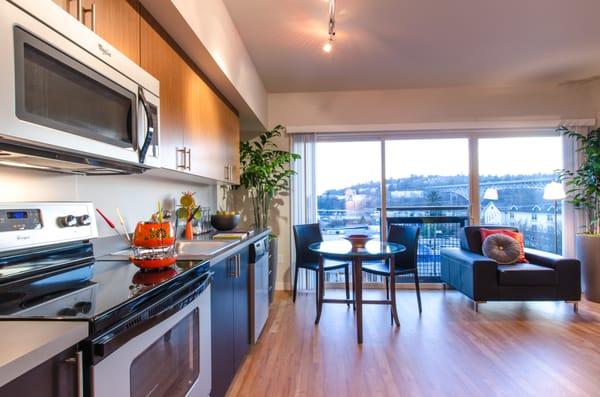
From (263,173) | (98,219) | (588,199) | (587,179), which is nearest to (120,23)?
(98,219)

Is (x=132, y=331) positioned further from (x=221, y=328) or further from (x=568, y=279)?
(x=568, y=279)

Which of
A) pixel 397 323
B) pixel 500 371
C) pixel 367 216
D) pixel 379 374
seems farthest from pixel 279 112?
pixel 500 371

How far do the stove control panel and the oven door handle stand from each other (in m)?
0.55

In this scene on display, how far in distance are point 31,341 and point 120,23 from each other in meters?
1.24

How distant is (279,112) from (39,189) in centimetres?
316

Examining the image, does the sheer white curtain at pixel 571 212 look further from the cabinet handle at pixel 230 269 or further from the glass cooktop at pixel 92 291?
the glass cooktop at pixel 92 291

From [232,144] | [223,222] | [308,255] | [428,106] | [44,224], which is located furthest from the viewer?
[428,106]

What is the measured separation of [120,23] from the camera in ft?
4.37

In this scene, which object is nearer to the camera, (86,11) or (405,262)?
(86,11)

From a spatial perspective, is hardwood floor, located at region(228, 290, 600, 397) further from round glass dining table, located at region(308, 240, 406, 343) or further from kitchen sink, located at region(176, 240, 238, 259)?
kitchen sink, located at region(176, 240, 238, 259)

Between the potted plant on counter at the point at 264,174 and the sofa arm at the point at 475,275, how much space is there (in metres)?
1.99

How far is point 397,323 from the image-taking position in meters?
2.89

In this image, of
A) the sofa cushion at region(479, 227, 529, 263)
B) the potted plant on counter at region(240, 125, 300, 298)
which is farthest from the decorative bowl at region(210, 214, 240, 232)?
the sofa cushion at region(479, 227, 529, 263)

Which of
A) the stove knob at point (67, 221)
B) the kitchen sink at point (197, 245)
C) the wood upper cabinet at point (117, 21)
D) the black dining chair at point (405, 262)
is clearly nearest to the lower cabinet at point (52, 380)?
the stove knob at point (67, 221)
